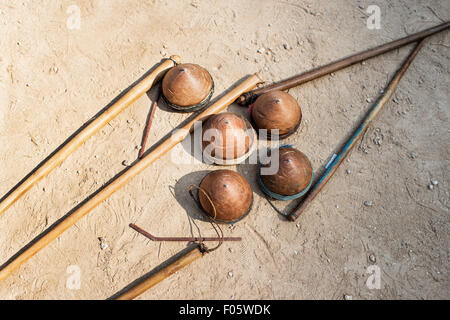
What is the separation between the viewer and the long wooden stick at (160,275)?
4012 mm

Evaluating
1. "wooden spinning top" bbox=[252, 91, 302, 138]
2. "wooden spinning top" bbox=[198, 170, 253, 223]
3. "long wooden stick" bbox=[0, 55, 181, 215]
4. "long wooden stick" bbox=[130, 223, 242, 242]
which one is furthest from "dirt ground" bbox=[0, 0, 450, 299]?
"wooden spinning top" bbox=[252, 91, 302, 138]

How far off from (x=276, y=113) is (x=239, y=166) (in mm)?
925

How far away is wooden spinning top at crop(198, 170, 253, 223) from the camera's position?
4117 millimetres

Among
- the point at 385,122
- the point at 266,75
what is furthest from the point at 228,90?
the point at 385,122

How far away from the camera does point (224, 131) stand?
441 cm

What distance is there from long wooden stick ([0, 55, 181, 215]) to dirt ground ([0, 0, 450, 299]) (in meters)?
0.18

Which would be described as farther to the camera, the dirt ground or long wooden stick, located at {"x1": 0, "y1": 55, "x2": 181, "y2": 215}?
long wooden stick, located at {"x1": 0, "y1": 55, "x2": 181, "y2": 215}

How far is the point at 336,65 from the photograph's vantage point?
17.5ft

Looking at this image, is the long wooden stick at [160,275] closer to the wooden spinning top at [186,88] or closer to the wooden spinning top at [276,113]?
the wooden spinning top at [276,113]

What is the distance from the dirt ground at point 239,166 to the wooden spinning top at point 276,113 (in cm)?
40

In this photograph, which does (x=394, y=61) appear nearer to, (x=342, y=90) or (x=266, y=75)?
(x=342, y=90)

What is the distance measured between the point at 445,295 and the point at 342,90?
3185mm

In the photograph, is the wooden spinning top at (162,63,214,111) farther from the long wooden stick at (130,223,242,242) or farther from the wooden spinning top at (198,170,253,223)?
the long wooden stick at (130,223,242,242)

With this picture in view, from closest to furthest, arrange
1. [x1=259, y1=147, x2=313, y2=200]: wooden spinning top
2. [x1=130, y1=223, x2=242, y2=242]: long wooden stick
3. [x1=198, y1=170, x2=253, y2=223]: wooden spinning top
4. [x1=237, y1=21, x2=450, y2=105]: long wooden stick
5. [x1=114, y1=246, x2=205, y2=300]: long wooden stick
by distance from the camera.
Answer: [x1=114, y1=246, x2=205, y2=300]: long wooden stick, [x1=198, y1=170, x2=253, y2=223]: wooden spinning top, [x1=259, y1=147, x2=313, y2=200]: wooden spinning top, [x1=130, y1=223, x2=242, y2=242]: long wooden stick, [x1=237, y1=21, x2=450, y2=105]: long wooden stick
